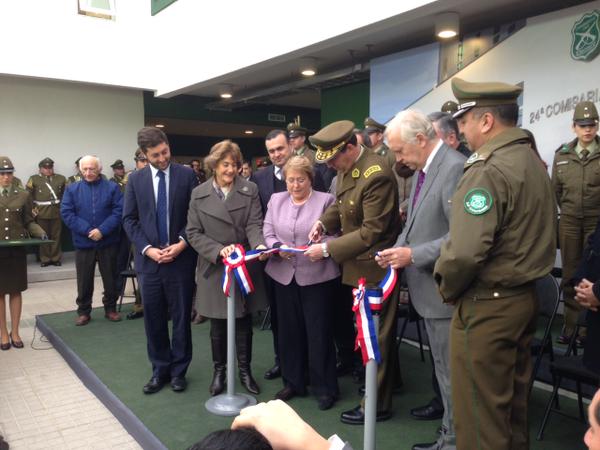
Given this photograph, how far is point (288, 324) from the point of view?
3393mm

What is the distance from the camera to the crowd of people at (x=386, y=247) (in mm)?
2033

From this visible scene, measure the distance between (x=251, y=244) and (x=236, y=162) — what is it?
0.58 meters

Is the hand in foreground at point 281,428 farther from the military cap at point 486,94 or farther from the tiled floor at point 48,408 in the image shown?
the tiled floor at point 48,408

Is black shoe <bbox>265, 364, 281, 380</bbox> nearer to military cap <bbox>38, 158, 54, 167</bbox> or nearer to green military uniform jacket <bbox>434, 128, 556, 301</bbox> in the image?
green military uniform jacket <bbox>434, 128, 556, 301</bbox>

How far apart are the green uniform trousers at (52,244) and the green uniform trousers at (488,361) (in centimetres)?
866

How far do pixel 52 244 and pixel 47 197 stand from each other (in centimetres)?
Result: 86

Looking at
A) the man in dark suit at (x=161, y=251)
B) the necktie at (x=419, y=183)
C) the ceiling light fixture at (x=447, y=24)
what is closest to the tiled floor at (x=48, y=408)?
the man in dark suit at (x=161, y=251)

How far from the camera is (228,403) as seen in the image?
337cm

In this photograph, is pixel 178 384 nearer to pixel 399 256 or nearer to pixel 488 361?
pixel 399 256

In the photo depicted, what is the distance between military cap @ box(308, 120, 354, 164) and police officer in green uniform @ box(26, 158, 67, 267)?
301 inches

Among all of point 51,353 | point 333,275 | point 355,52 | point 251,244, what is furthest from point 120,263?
point 355,52

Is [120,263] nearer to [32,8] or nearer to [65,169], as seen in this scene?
[65,169]

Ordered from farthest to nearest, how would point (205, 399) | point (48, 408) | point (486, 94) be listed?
1. point (48, 408)
2. point (205, 399)
3. point (486, 94)

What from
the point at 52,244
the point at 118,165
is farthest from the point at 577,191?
the point at 52,244
